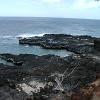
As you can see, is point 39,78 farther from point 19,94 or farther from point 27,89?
point 19,94

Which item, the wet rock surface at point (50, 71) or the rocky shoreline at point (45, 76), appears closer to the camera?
the rocky shoreline at point (45, 76)

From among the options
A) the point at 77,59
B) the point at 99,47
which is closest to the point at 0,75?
the point at 77,59

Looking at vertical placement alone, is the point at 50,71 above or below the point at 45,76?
above

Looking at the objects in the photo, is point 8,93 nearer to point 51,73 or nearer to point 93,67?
point 51,73

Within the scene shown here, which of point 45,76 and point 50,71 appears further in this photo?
point 50,71

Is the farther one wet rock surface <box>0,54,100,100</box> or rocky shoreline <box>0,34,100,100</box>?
wet rock surface <box>0,54,100,100</box>

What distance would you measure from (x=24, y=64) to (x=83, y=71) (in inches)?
505

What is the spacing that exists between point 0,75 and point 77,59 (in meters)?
19.1

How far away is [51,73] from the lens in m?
49.3

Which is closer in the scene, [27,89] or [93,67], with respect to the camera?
[27,89]

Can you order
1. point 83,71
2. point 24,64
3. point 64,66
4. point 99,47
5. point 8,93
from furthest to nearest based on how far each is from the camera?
point 99,47
point 24,64
point 64,66
point 83,71
point 8,93

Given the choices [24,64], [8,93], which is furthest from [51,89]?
[24,64]

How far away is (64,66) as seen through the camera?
5406 cm

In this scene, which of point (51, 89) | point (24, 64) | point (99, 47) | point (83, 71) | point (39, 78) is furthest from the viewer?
point (99, 47)
